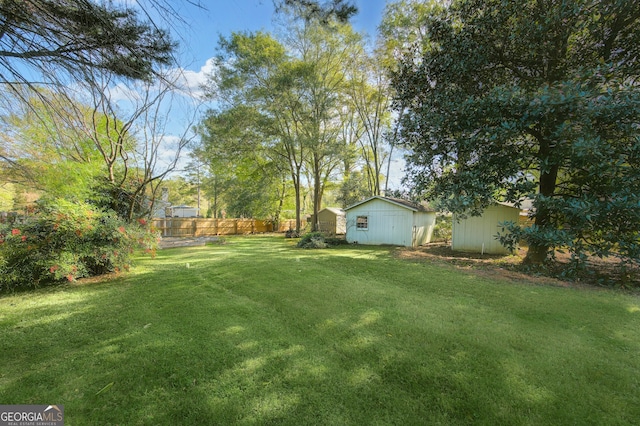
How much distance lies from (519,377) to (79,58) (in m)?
4.93

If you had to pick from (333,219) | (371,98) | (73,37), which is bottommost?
(333,219)

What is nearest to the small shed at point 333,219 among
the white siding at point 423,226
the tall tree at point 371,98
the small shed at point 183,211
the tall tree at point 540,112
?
the tall tree at point 371,98

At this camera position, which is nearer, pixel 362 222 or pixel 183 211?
pixel 362 222

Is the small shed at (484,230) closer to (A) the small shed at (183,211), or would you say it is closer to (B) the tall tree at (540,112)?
(B) the tall tree at (540,112)

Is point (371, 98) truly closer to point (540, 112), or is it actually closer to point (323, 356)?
point (540, 112)

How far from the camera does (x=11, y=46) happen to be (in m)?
2.11

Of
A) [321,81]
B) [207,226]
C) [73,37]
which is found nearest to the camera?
[73,37]

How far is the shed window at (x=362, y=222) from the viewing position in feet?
44.4

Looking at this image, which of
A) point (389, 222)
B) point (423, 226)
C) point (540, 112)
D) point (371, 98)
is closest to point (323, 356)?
point (540, 112)

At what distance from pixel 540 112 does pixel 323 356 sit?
3283 mm

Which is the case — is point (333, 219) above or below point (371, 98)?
below

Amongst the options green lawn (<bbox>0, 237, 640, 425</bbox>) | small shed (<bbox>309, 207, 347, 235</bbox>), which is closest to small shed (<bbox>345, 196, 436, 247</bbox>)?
small shed (<bbox>309, 207, 347, 235</bbox>)

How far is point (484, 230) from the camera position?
10.5m

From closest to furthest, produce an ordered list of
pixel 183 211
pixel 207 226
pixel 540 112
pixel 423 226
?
pixel 540 112 < pixel 423 226 < pixel 207 226 < pixel 183 211
